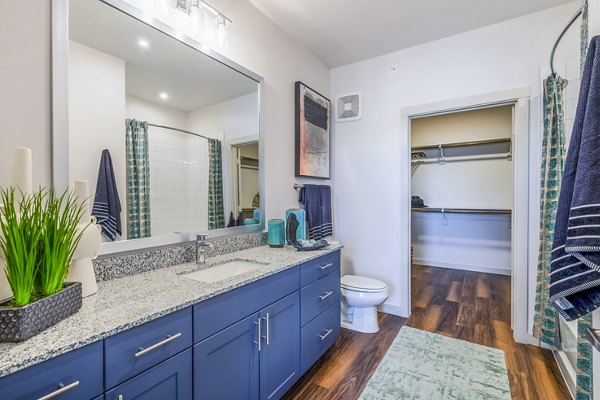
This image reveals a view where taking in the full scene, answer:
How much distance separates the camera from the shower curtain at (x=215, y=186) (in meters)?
1.81

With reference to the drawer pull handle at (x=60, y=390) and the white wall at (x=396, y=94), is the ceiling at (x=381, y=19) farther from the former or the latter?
the drawer pull handle at (x=60, y=390)

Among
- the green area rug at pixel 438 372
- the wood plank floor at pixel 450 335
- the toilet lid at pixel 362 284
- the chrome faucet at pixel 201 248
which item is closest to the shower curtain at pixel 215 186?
the chrome faucet at pixel 201 248

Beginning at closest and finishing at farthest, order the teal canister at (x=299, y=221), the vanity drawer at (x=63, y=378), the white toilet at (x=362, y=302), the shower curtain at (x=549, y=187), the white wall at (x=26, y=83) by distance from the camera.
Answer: the vanity drawer at (x=63, y=378)
the white wall at (x=26, y=83)
the shower curtain at (x=549, y=187)
the teal canister at (x=299, y=221)
the white toilet at (x=362, y=302)

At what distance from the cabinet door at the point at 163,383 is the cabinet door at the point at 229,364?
0.04 m

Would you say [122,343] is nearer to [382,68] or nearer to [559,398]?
[559,398]

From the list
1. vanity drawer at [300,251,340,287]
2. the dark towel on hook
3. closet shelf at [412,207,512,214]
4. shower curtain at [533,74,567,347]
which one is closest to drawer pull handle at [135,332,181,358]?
the dark towel on hook

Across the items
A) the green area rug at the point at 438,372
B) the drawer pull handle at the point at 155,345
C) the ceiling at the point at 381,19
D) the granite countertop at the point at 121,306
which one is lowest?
the green area rug at the point at 438,372

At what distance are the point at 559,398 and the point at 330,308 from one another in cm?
141

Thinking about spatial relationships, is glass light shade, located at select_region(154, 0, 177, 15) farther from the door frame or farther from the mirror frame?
the door frame

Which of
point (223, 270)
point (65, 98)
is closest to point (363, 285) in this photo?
point (223, 270)

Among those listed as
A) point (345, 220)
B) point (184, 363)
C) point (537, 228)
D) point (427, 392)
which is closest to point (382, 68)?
point (345, 220)

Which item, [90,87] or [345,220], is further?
[345,220]

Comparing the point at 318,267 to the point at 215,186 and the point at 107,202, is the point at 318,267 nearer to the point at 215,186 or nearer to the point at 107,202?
the point at 215,186

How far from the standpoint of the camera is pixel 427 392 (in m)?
1.68
